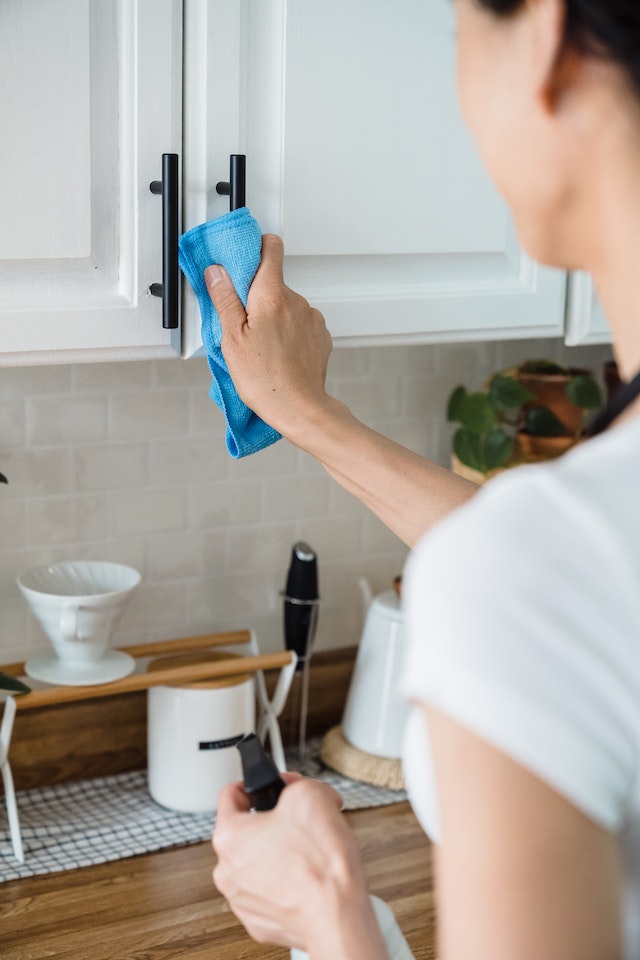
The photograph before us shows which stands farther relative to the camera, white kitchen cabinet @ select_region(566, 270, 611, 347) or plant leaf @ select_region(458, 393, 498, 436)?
plant leaf @ select_region(458, 393, 498, 436)

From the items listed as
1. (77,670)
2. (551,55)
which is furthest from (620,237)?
(77,670)

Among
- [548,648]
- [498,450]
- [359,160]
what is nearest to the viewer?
[548,648]

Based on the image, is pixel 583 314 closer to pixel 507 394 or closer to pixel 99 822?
pixel 507 394

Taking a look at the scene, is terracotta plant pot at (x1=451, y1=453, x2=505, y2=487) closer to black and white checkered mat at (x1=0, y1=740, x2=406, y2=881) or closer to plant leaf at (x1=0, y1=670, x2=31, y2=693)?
black and white checkered mat at (x1=0, y1=740, x2=406, y2=881)

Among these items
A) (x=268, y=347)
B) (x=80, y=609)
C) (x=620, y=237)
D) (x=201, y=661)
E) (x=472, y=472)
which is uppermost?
(x=620, y=237)

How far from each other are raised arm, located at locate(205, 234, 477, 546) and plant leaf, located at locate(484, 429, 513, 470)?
58 centimetres

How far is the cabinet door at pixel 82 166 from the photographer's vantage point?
44.7 inches

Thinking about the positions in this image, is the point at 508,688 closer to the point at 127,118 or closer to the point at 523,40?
the point at 523,40

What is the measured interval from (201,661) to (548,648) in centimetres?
128

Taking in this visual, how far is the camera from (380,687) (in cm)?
181

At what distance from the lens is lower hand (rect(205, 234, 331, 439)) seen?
Result: 1233 mm

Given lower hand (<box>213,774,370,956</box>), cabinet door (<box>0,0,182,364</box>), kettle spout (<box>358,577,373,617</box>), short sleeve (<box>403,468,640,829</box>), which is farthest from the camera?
kettle spout (<box>358,577,373,617</box>)

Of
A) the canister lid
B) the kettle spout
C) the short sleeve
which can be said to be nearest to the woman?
the short sleeve

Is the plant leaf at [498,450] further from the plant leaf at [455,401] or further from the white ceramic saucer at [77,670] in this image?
the white ceramic saucer at [77,670]
